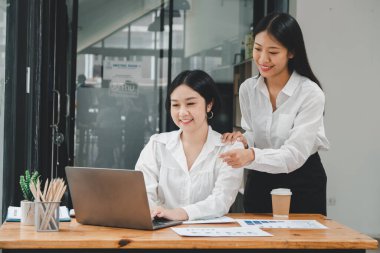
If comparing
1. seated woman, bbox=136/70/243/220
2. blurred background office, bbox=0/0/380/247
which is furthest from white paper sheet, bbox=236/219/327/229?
blurred background office, bbox=0/0/380/247

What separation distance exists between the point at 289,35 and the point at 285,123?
1.19 feet

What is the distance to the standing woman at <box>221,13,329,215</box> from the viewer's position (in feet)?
8.53

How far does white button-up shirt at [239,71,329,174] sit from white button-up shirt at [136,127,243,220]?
13 centimetres

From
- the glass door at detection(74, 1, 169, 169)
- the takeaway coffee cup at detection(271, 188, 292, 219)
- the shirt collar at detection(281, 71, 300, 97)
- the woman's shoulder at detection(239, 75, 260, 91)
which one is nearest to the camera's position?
the takeaway coffee cup at detection(271, 188, 292, 219)

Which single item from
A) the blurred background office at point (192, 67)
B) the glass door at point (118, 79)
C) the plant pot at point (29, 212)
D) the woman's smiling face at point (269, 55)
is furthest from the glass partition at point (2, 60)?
the glass door at point (118, 79)

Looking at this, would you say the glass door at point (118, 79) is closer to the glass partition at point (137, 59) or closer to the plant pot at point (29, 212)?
the glass partition at point (137, 59)

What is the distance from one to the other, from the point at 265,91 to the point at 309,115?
0.24m

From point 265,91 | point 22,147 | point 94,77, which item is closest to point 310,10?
point 94,77

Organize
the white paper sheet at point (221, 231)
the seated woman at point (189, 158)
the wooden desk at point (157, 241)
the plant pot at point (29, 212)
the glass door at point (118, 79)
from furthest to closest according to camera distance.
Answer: the glass door at point (118, 79) → the seated woman at point (189, 158) → the plant pot at point (29, 212) → the white paper sheet at point (221, 231) → the wooden desk at point (157, 241)

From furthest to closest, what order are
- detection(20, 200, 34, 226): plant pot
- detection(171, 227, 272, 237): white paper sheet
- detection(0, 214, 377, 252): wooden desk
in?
detection(20, 200, 34, 226): plant pot, detection(171, 227, 272, 237): white paper sheet, detection(0, 214, 377, 252): wooden desk

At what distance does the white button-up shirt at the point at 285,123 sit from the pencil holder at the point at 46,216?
32.9 inches

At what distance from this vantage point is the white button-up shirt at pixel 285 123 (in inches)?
101

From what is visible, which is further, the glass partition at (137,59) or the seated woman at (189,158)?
the glass partition at (137,59)

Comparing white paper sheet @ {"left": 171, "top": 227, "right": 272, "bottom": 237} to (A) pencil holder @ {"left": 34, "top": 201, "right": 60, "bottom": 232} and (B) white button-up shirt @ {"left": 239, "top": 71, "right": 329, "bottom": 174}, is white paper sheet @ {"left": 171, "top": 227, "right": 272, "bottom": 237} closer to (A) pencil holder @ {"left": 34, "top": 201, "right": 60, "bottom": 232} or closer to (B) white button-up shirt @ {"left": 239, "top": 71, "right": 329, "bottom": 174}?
(A) pencil holder @ {"left": 34, "top": 201, "right": 60, "bottom": 232}
